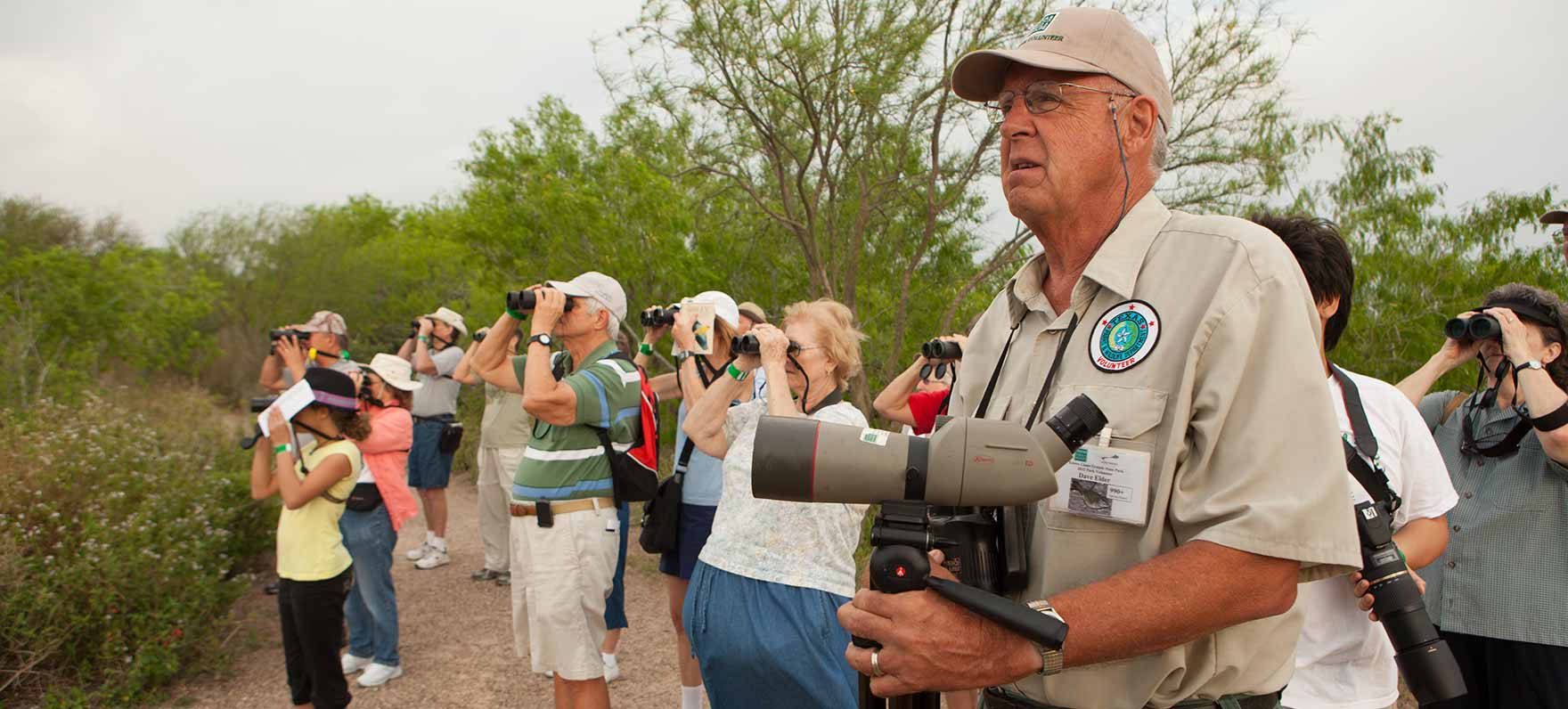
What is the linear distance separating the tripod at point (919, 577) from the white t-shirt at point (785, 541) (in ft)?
5.38

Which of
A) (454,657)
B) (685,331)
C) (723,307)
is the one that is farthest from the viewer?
(454,657)

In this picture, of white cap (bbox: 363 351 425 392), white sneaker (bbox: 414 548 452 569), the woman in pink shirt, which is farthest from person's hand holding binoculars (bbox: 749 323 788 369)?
white sneaker (bbox: 414 548 452 569)

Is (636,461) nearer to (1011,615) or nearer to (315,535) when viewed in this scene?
(315,535)

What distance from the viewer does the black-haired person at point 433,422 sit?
7781 mm

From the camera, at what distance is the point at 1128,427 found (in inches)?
48.1

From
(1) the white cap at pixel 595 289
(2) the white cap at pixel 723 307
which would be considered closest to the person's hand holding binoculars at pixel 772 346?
(1) the white cap at pixel 595 289

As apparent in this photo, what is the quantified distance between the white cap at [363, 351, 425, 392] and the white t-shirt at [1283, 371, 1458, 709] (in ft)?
16.7

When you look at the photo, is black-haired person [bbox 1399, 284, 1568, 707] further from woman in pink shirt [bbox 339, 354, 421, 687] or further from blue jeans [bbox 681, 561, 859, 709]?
woman in pink shirt [bbox 339, 354, 421, 687]

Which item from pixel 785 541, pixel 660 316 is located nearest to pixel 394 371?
pixel 660 316

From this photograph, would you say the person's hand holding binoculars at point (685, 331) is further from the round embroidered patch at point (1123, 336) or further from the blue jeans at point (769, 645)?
the round embroidered patch at point (1123, 336)

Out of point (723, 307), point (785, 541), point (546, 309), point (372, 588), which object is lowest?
point (372, 588)

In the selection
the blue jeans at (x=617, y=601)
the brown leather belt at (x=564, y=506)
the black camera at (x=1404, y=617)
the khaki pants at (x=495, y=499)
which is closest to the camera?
the black camera at (x=1404, y=617)

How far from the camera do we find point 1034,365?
1466 mm

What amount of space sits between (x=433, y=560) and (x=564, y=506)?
448 cm
